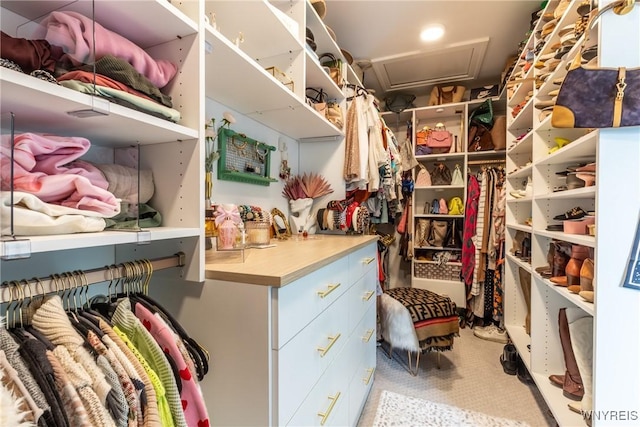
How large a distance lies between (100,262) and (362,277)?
114 cm

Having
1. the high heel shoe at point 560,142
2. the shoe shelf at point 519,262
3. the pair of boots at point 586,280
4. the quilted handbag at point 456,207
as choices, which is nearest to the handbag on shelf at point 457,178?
the quilted handbag at point 456,207

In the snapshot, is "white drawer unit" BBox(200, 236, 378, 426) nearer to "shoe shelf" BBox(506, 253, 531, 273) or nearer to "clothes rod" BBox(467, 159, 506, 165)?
"shoe shelf" BBox(506, 253, 531, 273)

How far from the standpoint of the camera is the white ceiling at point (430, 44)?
73.7 inches

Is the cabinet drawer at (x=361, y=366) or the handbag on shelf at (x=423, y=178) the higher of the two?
the handbag on shelf at (x=423, y=178)

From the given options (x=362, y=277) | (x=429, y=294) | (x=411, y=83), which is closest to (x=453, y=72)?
(x=411, y=83)

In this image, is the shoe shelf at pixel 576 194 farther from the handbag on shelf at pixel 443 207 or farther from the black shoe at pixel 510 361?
the handbag on shelf at pixel 443 207

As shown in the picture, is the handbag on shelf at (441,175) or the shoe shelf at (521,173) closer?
the shoe shelf at (521,173)

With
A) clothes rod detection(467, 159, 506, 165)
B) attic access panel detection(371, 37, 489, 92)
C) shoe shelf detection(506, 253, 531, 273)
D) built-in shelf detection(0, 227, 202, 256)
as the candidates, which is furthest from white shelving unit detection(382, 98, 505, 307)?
built-in shelf detection(0, 227, 202, 256)

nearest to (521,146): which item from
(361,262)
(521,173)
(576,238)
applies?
(521,173)

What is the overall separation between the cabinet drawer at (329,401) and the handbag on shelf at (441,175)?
2338mm

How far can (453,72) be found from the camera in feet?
9.04

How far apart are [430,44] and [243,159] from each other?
5.99ft

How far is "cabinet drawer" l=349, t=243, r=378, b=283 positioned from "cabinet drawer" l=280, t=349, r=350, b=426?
1.21ft

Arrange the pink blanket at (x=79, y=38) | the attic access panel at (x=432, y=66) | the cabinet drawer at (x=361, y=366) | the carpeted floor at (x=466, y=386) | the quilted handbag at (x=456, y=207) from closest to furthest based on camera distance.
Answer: the pink blanket at (x=79, y=38) → the cabinet drawer at (x=361, y=366) → the carpeted floor at (x=466, y=386) → the attic access panel at (x=432, y=66) → the quilted handbag at (x=456, y=207)
